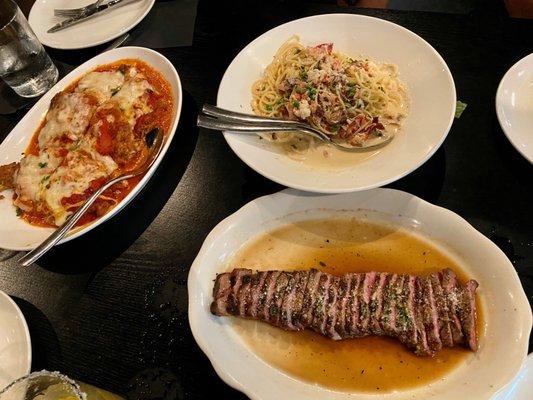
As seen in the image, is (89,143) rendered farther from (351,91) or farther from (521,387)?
(521,387)

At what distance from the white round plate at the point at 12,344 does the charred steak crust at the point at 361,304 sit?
3.36ft

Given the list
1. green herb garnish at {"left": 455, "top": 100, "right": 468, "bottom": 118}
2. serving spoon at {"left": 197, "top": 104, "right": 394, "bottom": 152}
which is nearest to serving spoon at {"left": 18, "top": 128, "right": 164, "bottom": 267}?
serving spoon at {"left": 197, "top": 104, "right": 394, "bottom": 152}

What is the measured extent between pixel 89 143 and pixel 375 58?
2.05m

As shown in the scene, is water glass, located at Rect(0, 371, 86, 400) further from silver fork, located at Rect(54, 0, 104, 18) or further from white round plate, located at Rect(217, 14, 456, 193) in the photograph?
silver fork, located at Rect(54, 0, 104, 18)

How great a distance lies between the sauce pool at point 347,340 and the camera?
2.14 m

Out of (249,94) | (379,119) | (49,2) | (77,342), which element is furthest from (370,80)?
(49,2)

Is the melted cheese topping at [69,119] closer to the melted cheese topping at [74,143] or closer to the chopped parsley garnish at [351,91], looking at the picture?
the melted cheese topping at [74,143]

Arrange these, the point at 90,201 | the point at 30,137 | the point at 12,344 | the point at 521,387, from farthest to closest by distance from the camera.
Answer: the point at 30,137 < the point at 90,201 < the point at 12,344 < the point at 521,387

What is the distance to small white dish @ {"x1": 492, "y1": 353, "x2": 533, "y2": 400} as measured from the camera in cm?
196

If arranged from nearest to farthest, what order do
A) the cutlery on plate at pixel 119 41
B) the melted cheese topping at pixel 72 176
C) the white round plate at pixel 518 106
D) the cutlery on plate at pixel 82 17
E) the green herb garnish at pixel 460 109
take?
the white round plate at pixel 518 106 → the melted cheese topping at pixel 72 176 → the green herb garnish at pixel 460 109 → the cutlery on plate at pixel 119 41 → the cutlery on plate at pixel 82 17

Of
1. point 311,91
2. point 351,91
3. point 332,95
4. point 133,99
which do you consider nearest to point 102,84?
point 133,99

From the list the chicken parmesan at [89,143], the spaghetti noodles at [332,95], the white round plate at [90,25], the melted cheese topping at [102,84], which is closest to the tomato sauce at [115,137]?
the chicken parmesan at [89,143]

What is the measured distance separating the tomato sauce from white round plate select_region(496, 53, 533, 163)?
2172 millimetres

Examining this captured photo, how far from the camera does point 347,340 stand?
2277 mm
